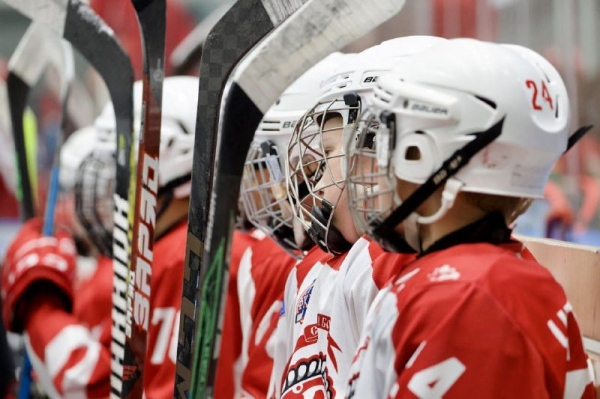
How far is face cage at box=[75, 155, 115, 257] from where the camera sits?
261 cm

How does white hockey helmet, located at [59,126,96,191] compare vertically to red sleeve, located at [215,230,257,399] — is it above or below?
above

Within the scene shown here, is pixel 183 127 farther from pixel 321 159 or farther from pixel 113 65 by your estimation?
Result: pixel 321 159

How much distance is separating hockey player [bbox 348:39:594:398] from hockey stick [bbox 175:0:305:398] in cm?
25

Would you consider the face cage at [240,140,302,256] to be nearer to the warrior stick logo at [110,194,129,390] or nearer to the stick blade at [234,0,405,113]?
the warrior stick logo at [110,194,129,390]

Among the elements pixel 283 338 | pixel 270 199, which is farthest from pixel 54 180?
pixel 283 338

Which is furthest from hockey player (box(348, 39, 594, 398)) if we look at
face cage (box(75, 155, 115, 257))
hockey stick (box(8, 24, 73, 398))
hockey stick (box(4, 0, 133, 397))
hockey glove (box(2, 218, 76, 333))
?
hockey stick (box(8, 24, 73, 398))

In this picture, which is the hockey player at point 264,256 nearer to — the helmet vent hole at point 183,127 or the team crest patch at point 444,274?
the helmet vent hole at point 183,127

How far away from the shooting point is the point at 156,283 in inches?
83.7

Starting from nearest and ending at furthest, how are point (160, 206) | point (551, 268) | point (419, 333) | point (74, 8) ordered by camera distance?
point (419, 333) < point (551, 268) < point (74, 8) < point (160, 206)

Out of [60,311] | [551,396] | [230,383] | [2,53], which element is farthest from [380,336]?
[2,53]

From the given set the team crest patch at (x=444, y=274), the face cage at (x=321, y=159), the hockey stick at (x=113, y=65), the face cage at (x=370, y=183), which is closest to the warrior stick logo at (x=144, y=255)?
the hockey stick at (x=113, y=65)

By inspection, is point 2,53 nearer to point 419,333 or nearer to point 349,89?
point 349,89

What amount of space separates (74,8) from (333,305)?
2.87 feet

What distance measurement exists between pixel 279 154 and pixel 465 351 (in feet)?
3.24
